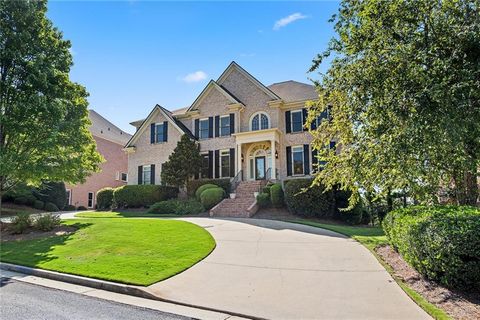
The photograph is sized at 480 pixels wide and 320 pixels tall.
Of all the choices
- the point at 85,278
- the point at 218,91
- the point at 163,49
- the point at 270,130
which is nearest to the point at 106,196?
the point at 218,91

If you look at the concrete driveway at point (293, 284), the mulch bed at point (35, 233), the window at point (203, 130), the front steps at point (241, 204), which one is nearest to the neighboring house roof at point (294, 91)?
the window at point (203, 130)

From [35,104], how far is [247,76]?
16.7 metres

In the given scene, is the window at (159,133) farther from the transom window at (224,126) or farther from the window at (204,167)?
the transom window at (224,126)

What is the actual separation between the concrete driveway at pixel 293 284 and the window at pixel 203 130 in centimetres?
1712

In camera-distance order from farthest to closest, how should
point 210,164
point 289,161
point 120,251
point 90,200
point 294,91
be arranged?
point 90,200 → point 294,91 → point 210,164 → point 289,161 → point 120,251

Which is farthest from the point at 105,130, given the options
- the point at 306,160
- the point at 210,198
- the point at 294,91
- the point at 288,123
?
the point at 306,160

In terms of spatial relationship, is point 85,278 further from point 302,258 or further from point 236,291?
point 302,258

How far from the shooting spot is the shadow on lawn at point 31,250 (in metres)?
8.54

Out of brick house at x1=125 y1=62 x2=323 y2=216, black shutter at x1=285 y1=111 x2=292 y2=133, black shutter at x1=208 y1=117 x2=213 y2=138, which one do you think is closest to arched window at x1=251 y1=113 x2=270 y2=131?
brick house at x1=125 y1=62 x2=323 y2=216

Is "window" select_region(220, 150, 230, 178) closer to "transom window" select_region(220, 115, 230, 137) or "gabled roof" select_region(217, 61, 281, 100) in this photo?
"transom window" select_region(220, 115, 230, 137)

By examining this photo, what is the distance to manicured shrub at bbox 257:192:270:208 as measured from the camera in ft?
64.2

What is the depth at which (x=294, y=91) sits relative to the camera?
85.3ft

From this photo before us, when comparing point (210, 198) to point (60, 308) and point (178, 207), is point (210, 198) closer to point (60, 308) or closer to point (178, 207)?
point (178, 207)

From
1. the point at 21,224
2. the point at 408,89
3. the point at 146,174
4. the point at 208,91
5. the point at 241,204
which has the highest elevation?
the point at 208,91
